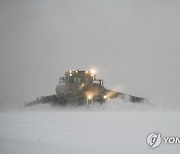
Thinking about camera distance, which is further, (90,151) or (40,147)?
(40,147)

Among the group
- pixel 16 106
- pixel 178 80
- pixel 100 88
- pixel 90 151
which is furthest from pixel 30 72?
pixel 90 151

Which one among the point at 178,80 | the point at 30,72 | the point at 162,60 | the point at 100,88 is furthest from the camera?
the point at 162,60

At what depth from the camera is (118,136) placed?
7.02m

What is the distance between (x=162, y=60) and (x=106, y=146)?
4284 centimetres

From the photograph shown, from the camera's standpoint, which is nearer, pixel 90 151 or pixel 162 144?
pixel 90 151

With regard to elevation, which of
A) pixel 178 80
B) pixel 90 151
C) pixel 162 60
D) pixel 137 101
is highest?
pixel 162 60

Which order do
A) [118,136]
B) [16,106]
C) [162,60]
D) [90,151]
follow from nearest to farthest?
[90,151], [118,136], [16,106], [162,60]

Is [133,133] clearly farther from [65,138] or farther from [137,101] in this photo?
[137,101]

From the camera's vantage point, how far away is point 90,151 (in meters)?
5.79

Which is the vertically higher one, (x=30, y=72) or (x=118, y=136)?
(x=30, y=72)

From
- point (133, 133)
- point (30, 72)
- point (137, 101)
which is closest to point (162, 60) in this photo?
point (30, 72)

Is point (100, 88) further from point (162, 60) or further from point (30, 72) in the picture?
point (162, 60)

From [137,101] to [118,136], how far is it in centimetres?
1449

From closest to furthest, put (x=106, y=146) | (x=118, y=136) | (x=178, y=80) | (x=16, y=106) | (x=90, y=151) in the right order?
(x=90, y=151) → (x=106, y=146) → (x=118, y=136) → (x=16, y=106) → (x=178, y=80)
